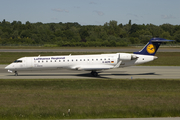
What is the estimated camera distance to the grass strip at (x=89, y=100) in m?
13.9

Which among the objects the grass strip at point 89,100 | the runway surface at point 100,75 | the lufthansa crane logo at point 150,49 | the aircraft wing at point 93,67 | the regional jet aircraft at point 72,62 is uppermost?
the lufthansa crane logo at point 150,49

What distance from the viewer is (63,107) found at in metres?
15.3

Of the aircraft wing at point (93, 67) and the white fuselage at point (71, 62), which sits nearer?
the aircraft wing at point (93, 67)

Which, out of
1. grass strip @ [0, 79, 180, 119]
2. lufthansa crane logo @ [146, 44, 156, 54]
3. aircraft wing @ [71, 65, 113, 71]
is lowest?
grass strip @ [0, 79, 180, 119]

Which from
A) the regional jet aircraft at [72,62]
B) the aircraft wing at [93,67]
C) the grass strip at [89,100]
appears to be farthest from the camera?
the regional jet aircraft at [72,62]

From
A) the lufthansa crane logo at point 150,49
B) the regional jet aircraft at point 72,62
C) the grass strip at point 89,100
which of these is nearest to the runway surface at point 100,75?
the regional jet aircraft at point 72,62

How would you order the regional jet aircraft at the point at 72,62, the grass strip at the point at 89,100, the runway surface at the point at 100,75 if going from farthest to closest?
the regional jet aircraft at the point at 72,62 → the runway surface at the point at 100,75 → the grass strip at the point at 89,100

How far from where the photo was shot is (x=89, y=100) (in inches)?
682

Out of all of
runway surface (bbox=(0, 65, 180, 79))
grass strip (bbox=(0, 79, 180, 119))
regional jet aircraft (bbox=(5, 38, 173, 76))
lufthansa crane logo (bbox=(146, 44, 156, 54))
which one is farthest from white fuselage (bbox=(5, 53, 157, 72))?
grass strip (bbox=(0, 79, 180, 119))

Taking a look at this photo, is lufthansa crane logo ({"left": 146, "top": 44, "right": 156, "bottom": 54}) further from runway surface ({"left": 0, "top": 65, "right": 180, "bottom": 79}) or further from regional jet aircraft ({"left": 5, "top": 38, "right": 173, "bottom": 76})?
runway surface ({"left": 0, "top": 65, "right": 180, "bottom": 79})

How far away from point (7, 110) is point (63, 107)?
3.36m

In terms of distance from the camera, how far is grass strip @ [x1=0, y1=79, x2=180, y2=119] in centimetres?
1388

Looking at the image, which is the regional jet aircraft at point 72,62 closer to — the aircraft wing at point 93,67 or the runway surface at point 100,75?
the aircraft wing at point 93,67

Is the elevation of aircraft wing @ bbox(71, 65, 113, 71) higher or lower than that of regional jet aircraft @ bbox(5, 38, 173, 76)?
lower
